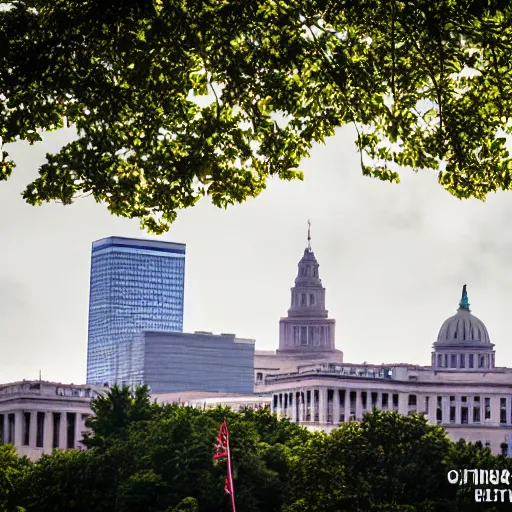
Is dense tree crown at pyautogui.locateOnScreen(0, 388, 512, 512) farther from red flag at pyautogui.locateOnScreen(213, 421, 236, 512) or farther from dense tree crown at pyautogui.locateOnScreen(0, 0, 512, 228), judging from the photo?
dense tree crown at pyautogui.locateOnScreen(0, 0, 512, 228)

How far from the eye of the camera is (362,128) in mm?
25078

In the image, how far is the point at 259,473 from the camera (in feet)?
343

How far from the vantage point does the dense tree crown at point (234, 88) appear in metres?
23.2

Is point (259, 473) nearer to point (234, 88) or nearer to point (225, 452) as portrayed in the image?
point (225, 452)

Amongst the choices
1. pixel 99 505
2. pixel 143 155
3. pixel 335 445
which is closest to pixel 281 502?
pixel 335 445

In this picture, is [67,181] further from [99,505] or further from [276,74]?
[99,505]

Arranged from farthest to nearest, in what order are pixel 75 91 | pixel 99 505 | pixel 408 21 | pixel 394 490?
pixel 99 505 < pixel 394 490 < pixel 75 91 < pixel 408 21

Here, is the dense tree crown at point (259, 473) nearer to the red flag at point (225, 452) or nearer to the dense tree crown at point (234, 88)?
the red flag at point (225, 452)

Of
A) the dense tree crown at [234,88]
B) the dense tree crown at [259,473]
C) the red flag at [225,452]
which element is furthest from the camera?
the dense tree crown at [259,473]

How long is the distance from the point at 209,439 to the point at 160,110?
84000 mm

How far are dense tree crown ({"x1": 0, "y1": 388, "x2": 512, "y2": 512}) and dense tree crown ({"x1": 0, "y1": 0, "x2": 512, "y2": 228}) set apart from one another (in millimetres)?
66038

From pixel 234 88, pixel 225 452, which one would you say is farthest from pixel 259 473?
pixel 234 88

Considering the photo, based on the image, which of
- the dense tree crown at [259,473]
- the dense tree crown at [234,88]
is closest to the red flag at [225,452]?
the dense tree crown at [259,473]

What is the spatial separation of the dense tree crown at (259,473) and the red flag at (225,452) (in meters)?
1.73
